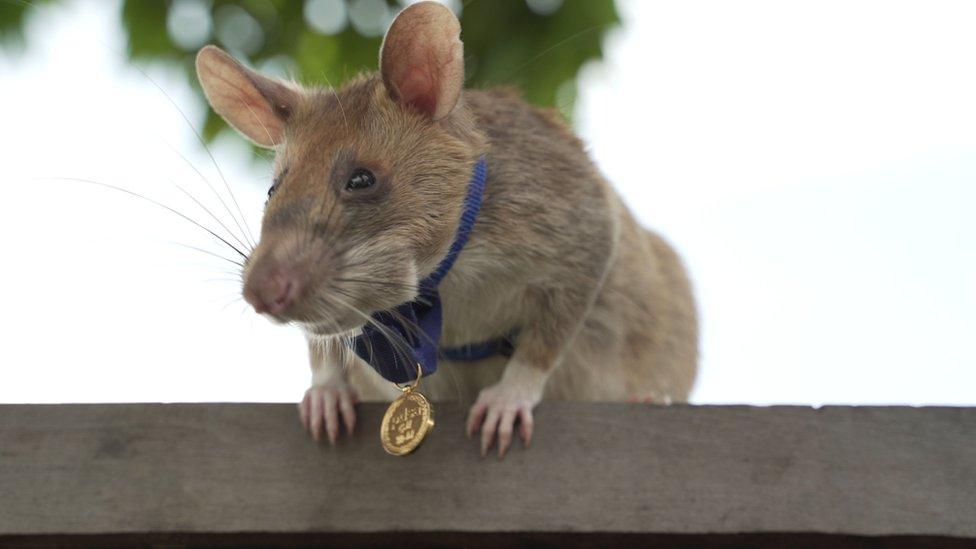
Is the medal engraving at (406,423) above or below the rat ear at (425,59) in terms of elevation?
below

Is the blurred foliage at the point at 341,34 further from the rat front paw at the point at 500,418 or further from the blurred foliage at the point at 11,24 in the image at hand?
the rat front paw at the point at 500,418

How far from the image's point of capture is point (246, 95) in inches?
87.4

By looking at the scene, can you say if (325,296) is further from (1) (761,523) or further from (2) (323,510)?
(1) (761,523)

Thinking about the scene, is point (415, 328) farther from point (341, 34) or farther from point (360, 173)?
point (341, 34)

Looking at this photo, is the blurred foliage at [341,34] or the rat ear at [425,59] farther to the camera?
the blurred foliage at [341,34]

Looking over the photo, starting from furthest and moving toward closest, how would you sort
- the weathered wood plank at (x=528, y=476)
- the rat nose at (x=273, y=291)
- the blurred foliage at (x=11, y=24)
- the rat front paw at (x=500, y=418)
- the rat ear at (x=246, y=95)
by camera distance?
the blurred foliage at (x=11, y=24) → the rat ear at (x=246, y=95) → the rat front paw at (x=500, y=418) → the weathered wood plank at (x=528, y=476) → the rat nose at (x=273, y=291)

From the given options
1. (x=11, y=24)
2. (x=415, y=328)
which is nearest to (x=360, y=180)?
(x=415, y=328)

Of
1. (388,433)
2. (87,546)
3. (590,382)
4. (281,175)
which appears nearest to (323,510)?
(388,433)

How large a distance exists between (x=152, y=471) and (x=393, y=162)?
730 millimetres

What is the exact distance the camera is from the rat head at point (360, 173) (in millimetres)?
1786

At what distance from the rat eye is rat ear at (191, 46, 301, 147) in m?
0.31

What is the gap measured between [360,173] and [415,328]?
1.02 ft

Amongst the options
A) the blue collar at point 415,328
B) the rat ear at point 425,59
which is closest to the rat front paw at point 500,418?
the blue collar at point 415,328

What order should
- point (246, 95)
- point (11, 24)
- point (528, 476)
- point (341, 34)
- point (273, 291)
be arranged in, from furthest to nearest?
1. point (341, 34)
2. point (11, 24)
3. point (246, 95)
4. point (528, 476)
5. point (273, 291)
